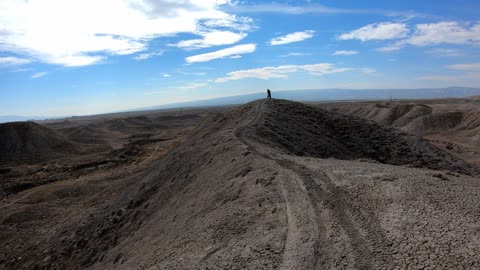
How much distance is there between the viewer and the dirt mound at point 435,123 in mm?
53531

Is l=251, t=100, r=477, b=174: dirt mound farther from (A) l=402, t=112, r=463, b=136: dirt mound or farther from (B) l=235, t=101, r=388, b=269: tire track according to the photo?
(A) l=402, t=112, r=463, b=136: dirt mound

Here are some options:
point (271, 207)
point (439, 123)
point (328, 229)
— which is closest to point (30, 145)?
point (271, 207)

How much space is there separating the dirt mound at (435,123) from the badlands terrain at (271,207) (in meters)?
35.6

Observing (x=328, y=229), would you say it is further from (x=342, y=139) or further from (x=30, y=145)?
(x=30, y=145)

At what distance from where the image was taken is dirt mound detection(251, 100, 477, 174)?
18000 mm

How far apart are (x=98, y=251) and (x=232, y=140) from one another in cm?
710

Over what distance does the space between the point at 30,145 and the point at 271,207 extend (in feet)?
146

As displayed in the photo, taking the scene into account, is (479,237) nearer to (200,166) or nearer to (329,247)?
(329,247)

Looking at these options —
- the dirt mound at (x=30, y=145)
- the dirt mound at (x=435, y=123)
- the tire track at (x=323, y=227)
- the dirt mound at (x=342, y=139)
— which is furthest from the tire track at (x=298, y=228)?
the dirt mound at (x=435, y=123)

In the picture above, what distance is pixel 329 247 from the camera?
6512mm

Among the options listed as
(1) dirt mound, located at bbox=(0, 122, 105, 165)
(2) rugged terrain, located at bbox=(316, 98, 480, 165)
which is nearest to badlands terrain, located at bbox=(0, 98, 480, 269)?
(1) dirt mound, located at bbox=(0, 122, 105, 165)

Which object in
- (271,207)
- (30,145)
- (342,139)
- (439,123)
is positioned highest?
(271,207)

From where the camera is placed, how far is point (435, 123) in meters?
54.7

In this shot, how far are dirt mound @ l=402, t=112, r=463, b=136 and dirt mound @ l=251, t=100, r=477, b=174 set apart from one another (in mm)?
35397
